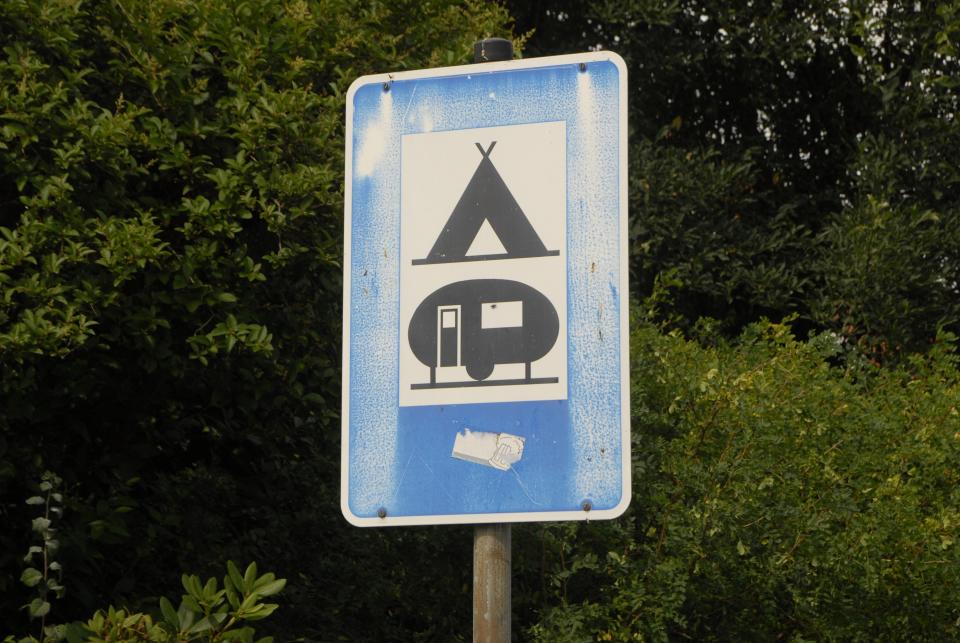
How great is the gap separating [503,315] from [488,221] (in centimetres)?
19

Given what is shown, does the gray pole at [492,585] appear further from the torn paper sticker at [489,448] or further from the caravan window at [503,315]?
the caravan window at [503,315]

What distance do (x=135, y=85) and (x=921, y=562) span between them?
432cm

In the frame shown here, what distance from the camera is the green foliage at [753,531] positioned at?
591cm

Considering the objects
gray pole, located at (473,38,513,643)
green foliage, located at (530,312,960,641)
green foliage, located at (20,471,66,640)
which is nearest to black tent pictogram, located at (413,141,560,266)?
gray pole, located at (473,38,513,643)

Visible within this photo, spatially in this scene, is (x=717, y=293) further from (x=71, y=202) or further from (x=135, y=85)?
(x=71, y=202)

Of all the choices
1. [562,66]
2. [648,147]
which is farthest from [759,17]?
[562,66]

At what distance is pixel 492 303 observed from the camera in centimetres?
249

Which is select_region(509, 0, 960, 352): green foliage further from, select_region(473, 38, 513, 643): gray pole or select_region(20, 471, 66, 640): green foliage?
select_region(473, 38, 513, 643): gray pole

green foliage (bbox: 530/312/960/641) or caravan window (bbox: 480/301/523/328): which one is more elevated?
caravan window (bbox: 480/301/523/328)

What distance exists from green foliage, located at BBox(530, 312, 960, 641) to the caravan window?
11.0 feet

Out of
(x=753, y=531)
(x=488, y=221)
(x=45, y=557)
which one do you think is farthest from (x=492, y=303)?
(x=753, y=531)

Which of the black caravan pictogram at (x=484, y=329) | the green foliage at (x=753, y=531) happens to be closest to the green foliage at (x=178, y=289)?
the green foliage at (x=753, y=531)

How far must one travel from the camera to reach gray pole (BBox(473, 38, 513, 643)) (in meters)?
2.44

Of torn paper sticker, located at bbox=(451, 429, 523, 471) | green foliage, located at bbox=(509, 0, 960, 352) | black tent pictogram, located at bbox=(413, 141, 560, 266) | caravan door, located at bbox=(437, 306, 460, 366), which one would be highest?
green foliage, located at bbox=(509, 0, 960, 352)
